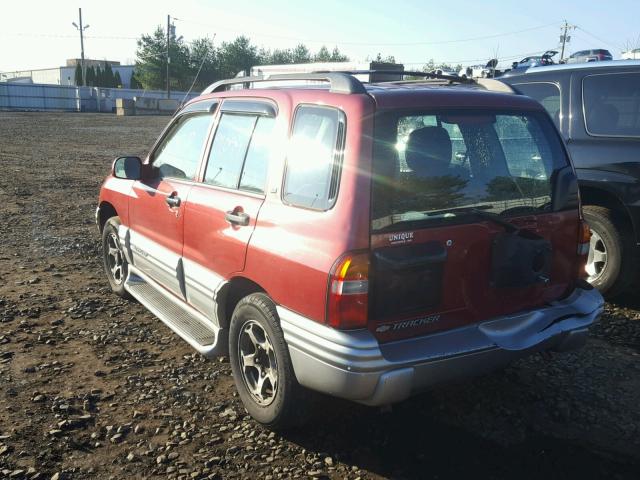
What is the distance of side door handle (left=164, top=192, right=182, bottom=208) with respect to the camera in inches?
160

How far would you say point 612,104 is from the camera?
527cm

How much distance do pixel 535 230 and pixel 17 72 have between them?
106 m

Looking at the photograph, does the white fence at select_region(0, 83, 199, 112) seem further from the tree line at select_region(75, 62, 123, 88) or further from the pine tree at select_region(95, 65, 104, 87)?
the pine tree at select_region(95, 65, 104, 87)

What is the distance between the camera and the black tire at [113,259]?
5324 mm

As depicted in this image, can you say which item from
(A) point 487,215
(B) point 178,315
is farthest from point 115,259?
(A) point 487,215

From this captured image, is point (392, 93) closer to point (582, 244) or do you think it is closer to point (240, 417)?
point (582, 244)

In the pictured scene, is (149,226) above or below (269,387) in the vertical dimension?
above

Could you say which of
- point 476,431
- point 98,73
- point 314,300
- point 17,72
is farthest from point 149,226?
point 17,72

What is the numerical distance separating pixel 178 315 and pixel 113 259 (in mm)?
1798

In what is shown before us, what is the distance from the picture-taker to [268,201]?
319 cm

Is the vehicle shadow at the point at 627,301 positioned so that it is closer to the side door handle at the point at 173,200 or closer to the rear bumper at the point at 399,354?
the rear bumper at the point at 399,354

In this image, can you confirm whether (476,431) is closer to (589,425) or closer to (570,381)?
(589,425)

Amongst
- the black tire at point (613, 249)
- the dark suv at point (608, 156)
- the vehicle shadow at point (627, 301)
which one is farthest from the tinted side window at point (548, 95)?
the vehicle shadow at point (627, 301)

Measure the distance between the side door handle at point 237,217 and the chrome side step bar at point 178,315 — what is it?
0.72 metres
